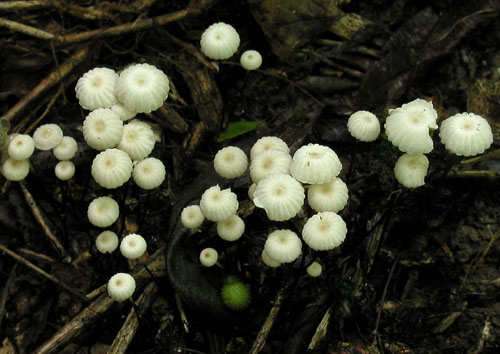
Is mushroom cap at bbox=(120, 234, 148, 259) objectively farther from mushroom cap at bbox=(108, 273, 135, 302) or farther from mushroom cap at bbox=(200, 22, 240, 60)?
mushroom cap at bbox=(200, 22, 240, 60)

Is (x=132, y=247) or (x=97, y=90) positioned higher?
(x=97, y=90)

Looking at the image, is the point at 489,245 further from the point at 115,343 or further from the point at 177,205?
the point at 115,343

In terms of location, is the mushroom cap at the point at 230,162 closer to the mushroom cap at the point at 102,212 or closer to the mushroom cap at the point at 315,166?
the mushroom cap at the point at 315,166

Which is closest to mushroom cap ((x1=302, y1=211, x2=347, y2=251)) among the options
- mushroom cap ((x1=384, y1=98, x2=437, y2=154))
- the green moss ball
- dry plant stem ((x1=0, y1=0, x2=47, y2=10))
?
mushroom cap ((x1=384, y1=98, x2=437, y2=154))

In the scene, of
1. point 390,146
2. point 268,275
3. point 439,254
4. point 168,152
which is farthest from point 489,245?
point 168,152

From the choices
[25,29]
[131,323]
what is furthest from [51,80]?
[131,323]

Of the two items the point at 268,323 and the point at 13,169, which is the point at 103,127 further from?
the point at 268,323
